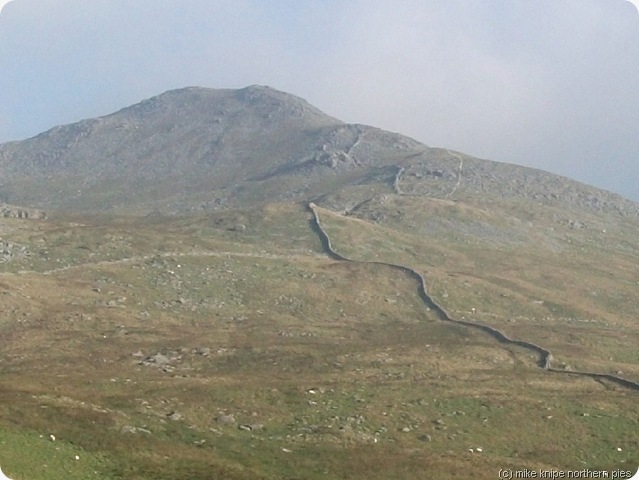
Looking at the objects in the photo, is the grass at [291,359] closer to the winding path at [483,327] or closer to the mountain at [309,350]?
the mountain at [309,350]

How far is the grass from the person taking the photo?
36031 millimetres

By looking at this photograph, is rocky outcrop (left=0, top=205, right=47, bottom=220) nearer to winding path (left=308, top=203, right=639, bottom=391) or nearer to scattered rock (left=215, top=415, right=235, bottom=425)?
winding path (left=308, top=203, right=639, bottom=391)

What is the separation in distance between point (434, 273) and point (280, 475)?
67824 millimetres

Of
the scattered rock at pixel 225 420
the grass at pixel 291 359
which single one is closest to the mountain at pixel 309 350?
the scattered rock at pixel 225 420

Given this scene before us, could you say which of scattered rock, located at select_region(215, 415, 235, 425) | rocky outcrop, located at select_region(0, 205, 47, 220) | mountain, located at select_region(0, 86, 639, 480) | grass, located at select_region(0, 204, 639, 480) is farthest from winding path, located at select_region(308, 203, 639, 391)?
rocky outcrop, located at select_region(0, 205, 47, 220)

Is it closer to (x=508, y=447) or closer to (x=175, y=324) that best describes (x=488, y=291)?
(x=175, y=324)

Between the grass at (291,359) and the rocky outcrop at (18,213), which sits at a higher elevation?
the rocky outcrop at (18,213)

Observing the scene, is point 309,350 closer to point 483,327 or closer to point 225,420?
point 225,420

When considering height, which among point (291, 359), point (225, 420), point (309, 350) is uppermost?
point (309, 350)

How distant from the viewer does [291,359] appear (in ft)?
198

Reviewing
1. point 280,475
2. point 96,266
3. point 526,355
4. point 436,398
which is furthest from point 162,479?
point 96,266

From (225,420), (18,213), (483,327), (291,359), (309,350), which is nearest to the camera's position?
(225,420)

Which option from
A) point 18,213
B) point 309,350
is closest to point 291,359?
point 309,350

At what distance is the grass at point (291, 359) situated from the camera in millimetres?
36031
